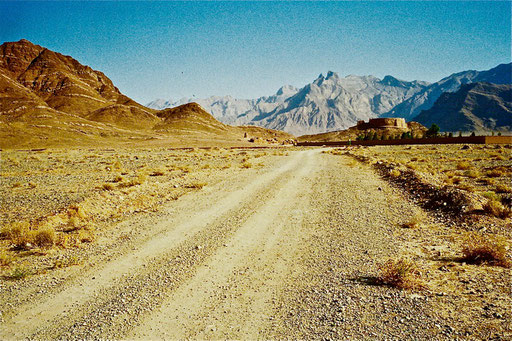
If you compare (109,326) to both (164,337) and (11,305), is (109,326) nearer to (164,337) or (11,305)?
(164,337)

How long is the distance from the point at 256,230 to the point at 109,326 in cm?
499

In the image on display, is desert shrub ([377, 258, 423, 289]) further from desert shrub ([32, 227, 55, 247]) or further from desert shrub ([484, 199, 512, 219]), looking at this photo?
desert shrub ([32, 227, 55, 247])

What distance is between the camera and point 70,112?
389 ft

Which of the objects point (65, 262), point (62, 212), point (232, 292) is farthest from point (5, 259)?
point (232, 292)

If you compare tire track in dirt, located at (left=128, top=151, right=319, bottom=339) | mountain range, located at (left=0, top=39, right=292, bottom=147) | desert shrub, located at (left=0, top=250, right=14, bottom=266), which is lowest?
tire track in dirt, located at (left=128, top=151, right=319, bottom=339)

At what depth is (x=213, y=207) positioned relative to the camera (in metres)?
11.7

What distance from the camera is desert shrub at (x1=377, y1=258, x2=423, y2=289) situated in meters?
5.11

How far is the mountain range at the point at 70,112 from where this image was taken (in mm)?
85500

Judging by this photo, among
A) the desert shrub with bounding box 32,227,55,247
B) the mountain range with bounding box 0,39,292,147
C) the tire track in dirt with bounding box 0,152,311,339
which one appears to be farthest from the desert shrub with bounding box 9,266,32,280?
the mountain range with bounding box 0,39,292,147

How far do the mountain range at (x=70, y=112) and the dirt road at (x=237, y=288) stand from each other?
79.7 m

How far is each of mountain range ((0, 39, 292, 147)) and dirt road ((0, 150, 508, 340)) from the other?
7974 centimetres

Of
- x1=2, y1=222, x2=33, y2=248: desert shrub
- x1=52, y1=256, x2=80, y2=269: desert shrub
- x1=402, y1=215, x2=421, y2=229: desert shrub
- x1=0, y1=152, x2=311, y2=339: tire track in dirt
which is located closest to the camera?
x1=0, y1=152, x2=311, y2=339: tire track in dirt

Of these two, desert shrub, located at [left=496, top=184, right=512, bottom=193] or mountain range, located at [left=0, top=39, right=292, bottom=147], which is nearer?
desert shrub, located at [left=496, top=184, right=512, bottom=193]

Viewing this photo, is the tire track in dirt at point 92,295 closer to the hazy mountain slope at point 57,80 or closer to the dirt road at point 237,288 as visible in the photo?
the dirt road at point 237,288
